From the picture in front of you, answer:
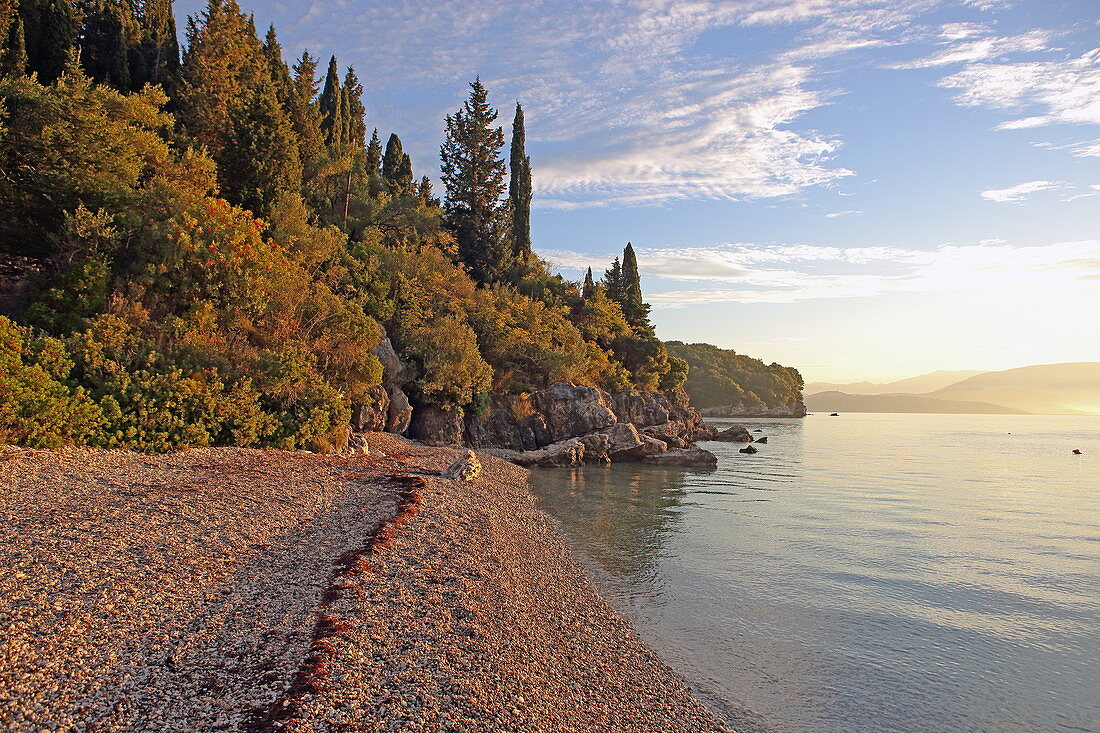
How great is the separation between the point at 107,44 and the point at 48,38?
5.07 metres

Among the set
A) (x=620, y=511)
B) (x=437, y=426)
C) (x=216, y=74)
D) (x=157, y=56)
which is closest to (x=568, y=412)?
(x=437, y=426)

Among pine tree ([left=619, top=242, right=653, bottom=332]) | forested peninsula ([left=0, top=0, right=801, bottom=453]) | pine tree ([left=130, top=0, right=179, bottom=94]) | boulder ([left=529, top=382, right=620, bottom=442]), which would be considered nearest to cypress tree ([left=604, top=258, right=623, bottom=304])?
pine tree ([left=619, top=242, right=653, bottom=332])

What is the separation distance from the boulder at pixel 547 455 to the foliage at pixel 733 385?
471ft

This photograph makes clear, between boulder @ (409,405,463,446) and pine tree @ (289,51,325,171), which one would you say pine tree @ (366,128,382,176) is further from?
boulder @ (409,405,463,446)

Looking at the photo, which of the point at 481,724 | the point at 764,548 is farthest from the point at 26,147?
the point at 764,548

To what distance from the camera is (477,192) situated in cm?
6625

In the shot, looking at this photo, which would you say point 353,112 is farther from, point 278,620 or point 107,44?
point 278,620

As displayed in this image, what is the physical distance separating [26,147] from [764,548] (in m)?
32.9

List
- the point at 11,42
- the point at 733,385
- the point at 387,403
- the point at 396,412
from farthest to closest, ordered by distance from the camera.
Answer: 1. the point at 733,385
2. the point at 11,42
3. the point at 396,412
4. the point at 387,403

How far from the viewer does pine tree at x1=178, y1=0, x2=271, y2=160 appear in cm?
3900

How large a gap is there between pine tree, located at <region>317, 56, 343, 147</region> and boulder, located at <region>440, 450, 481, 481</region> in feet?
143

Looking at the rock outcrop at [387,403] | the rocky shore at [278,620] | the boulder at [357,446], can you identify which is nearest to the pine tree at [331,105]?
the rock outcrop at [387,403]

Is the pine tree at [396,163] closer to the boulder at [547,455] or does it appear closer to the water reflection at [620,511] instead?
the boulder at [547,455]

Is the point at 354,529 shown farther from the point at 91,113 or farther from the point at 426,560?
the point at 91,113
